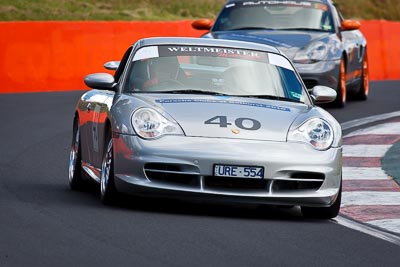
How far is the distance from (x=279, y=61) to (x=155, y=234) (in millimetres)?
3066

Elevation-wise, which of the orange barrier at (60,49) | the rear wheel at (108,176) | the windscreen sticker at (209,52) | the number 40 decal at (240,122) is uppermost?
the windscreen sticker at (209,52)

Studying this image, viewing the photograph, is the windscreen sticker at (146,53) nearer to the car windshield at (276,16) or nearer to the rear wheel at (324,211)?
the rear wheel at (324,211)

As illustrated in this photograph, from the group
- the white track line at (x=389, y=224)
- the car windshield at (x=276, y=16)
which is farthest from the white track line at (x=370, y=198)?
the car windshield at (x=276, y=16)

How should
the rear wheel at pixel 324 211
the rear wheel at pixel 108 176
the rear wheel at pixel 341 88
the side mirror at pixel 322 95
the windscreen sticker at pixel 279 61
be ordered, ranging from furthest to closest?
the rear wheel at pixel 341 88, the windscreen sticker at pixel 279 61, the side mirror at pixel 322 95, the rear wheel at pixel 324 211, the rear wheel at pixel 108 176

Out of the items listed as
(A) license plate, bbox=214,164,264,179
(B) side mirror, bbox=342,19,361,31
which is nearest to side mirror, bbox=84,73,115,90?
(A) license plate, bbox=214,164,264,179

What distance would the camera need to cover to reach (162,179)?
951 centimetres

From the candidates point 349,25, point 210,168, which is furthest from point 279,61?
point 349,25

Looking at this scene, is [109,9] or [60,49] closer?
[60,49]

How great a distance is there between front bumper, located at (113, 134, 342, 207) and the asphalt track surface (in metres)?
0.16

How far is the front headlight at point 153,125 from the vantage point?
954 cm

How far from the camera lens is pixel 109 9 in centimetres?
3488

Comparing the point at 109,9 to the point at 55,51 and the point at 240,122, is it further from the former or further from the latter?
the point at 240,122

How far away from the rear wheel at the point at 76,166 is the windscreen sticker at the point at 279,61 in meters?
1.66

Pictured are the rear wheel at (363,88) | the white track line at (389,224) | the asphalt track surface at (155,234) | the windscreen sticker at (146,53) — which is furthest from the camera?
the rear wheel at (363,88)
